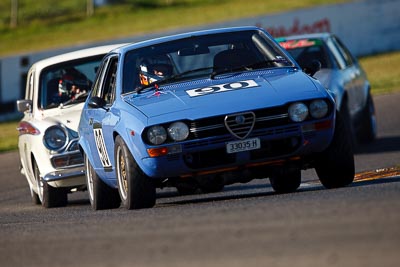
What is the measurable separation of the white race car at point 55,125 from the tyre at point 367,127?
4.34 m

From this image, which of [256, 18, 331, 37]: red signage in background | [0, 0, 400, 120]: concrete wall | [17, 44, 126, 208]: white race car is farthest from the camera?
[0, 0, 400, 120]: concrete wall

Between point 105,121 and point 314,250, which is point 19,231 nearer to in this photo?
point 105,121

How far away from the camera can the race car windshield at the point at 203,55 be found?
10.5 meters

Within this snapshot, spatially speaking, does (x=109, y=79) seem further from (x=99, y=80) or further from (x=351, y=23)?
(x=351, y=23)

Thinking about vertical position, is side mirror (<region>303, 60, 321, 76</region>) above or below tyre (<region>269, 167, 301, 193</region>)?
above

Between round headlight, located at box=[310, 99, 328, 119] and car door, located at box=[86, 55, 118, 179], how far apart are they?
1647 millimetres

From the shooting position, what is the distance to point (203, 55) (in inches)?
428

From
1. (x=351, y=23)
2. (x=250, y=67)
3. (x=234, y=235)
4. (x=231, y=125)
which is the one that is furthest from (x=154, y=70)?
(x=351, y=23)

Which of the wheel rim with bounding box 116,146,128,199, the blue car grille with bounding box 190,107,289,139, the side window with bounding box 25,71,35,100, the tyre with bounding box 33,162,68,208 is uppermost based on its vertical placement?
the blue car grille with bounding box 190,107,289,139

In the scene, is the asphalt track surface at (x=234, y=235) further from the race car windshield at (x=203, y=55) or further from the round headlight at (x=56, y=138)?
the round headlight at (x=56, y=138)

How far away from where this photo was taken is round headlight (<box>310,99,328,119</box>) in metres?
9.54

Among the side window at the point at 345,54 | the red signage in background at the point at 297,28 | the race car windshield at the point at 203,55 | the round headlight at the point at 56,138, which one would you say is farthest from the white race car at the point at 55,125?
the red signage in background at the point at 297,28

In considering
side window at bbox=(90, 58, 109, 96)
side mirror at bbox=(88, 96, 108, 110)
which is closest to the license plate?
side mirror at bbox=(88, 96, 108, 110)

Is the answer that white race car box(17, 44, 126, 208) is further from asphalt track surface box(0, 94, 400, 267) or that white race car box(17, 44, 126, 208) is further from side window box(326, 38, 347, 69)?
side window box(326, 38, 347, 69)
